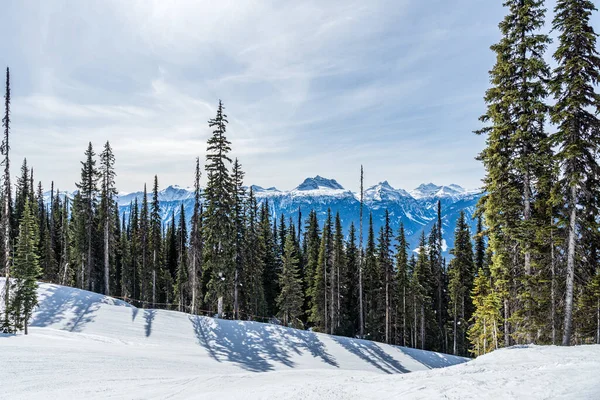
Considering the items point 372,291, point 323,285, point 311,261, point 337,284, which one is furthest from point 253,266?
point 372,291

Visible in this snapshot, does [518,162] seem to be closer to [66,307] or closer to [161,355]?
[161,355]

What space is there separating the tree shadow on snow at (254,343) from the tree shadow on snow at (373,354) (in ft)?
7.99

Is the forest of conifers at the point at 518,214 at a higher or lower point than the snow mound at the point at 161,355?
higher

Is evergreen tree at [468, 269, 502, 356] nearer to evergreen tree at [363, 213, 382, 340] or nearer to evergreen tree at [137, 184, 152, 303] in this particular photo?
evergreen tree at [363, 213, 382, 340]

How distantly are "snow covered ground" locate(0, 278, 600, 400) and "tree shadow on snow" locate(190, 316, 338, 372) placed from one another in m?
0.07

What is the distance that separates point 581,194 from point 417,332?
120ft

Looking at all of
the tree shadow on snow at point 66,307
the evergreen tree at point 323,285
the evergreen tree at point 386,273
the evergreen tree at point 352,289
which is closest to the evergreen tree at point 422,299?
the evergreen tree at point 386,273

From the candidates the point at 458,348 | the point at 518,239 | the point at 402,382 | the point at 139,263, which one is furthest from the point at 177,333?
the point at 458,348

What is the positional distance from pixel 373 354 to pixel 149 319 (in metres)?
16.8

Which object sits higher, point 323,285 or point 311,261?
point 311,261

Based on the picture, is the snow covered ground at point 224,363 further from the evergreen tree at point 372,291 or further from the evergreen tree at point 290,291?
the evergreen tree at point 372,291

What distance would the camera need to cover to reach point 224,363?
18.3 meters

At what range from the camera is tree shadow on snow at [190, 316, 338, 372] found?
2058 centimetres

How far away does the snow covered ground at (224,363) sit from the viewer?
8672 mm
